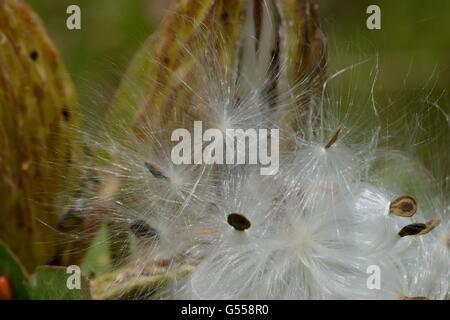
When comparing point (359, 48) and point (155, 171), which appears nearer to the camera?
point (155, 171)

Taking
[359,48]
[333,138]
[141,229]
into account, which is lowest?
[141,229]

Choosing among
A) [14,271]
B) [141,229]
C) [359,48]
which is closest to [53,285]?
[14,271]

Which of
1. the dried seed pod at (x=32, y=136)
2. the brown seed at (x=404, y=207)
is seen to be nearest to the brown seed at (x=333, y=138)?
the brown seed at (x=404, y=207)

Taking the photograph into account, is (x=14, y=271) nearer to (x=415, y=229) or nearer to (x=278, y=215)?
(x=278, y=215)

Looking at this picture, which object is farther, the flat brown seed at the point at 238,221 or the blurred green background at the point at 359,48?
the blurred green background at the point at 359,48

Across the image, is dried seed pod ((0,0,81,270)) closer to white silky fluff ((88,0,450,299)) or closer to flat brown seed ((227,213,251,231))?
white silky fluff ((88,0,450,299))

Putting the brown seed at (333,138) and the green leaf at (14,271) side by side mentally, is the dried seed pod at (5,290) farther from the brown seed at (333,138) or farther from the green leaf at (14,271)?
the brown seed at (333,138)

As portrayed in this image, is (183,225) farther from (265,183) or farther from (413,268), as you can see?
(413,268)
